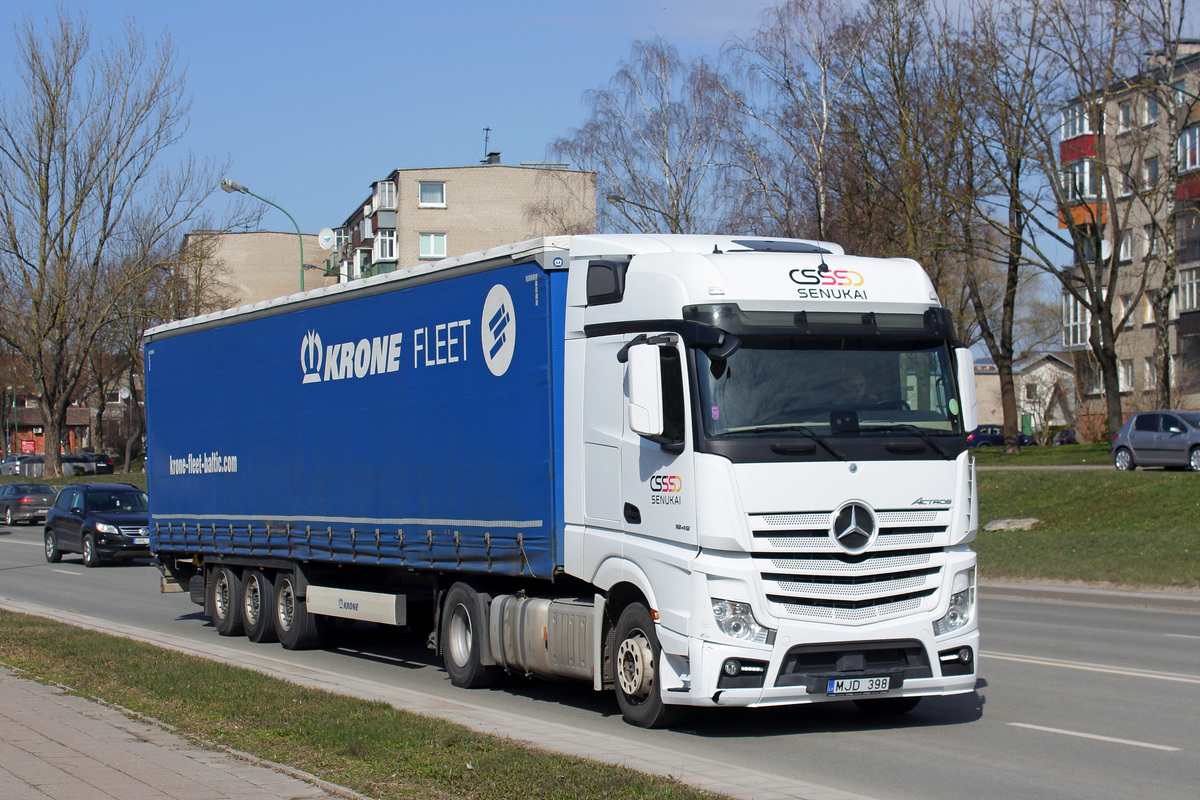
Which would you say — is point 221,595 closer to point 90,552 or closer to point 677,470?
point 677,470

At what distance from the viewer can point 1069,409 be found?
78500mm

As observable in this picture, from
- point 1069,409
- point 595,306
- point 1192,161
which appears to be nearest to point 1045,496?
point 595,306

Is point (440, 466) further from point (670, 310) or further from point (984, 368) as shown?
point (984, 368)

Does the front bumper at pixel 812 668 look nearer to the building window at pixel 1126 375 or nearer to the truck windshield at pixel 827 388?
the truck windshield at pixel 827 388

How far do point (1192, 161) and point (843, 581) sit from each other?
50980mm

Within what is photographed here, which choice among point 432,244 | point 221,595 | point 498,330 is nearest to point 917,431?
point 498,330

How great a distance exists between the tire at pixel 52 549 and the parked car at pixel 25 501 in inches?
657

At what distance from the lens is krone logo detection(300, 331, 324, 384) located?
13.2 metres

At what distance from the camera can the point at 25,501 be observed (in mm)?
45156

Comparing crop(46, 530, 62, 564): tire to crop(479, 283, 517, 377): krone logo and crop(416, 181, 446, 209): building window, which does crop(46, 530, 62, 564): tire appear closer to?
crop(479, 283, 517, 377): krone logo

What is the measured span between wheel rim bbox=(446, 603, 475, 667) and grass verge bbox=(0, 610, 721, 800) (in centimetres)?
154

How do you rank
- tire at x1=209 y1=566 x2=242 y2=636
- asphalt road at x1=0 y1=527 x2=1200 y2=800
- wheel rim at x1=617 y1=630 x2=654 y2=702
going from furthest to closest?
tire at x1=209 y1=566 x2=242 y2=636, wheel rim at x1=617 y1=630 x2=654 y2=702, asphalt road at x1=0 y1=527 x2=1200 y2=800

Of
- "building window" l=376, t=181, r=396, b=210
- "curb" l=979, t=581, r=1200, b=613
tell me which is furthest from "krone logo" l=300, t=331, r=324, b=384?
"building window" l=376, t=181, r=396, b=210

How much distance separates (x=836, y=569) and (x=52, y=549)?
2528 centimetres
